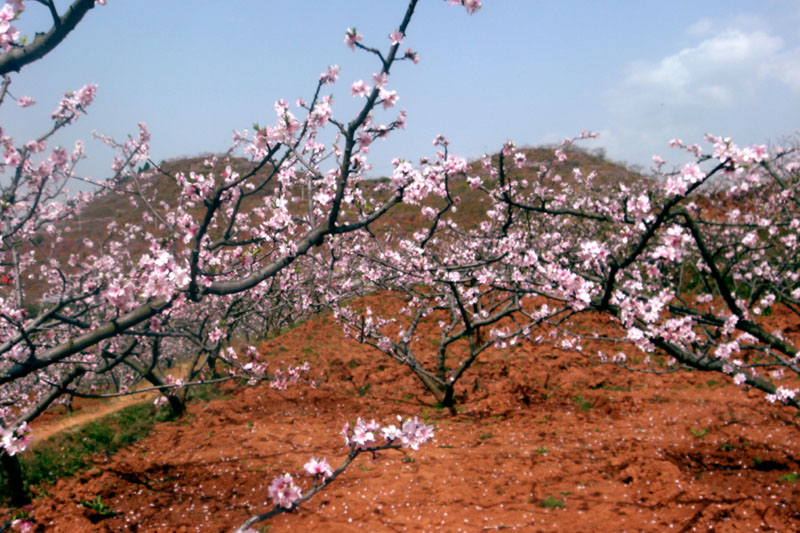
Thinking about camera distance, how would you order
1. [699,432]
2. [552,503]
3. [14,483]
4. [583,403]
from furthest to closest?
[583,403], [699,432], [14,483], [552,503]

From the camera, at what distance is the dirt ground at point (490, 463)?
539 cm

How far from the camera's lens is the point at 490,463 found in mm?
6914

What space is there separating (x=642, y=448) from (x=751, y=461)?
1354 millimetres

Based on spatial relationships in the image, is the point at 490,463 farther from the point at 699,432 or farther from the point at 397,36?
the point at 397,36

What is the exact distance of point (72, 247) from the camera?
134ft

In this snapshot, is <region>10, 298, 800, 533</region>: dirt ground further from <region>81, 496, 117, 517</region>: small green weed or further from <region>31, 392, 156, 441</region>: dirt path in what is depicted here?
<region>31, 392, 156, 441</region>: dirt path

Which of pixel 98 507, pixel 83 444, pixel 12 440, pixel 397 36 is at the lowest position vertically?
pixel 98 507

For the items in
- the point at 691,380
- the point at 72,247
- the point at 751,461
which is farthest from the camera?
the point at 72,247

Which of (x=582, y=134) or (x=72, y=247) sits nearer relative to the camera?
(x=582, y=134)

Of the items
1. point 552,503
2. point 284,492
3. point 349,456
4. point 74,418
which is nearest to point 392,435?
point 349,456

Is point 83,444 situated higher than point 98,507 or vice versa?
point 83,444

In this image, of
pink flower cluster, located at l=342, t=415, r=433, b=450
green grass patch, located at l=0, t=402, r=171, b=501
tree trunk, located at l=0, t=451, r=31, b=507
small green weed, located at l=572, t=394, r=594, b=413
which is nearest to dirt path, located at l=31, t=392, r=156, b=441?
green grass patch, located at l=0, t=402, r=171, b=501

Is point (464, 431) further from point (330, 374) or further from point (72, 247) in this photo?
point (72, 247)

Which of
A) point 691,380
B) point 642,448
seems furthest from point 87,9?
point 691,380
